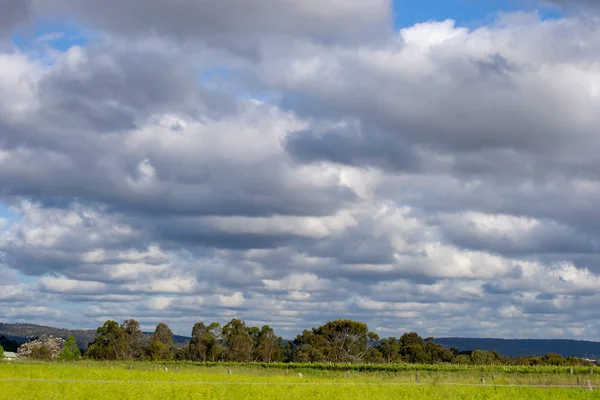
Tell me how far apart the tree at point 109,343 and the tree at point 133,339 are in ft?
2.98

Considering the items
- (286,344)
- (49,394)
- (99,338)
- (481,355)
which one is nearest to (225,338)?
(286,344)

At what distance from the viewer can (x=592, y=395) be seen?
172ft

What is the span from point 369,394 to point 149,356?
338ft

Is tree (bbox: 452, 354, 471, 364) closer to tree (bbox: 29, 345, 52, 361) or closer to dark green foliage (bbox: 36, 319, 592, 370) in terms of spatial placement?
dark green foliage (bbox: 36, 319, 592, 370)

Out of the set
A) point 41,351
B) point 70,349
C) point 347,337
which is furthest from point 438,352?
point 41,351

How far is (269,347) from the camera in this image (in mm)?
144000

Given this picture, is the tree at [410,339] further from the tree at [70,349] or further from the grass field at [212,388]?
the grass field at [212,388]

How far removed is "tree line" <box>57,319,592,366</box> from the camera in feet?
447

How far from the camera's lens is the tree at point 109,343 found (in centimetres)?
14050

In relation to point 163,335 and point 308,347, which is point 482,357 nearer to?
→ point 308,347

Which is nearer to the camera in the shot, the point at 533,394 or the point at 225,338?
the point at 533,394

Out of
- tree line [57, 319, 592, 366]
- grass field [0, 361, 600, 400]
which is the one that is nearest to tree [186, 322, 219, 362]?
tree line [57, 319, 592, 366]

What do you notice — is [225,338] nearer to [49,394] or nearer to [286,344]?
[286,344]

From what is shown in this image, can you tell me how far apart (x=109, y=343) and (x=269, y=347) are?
3027cm
